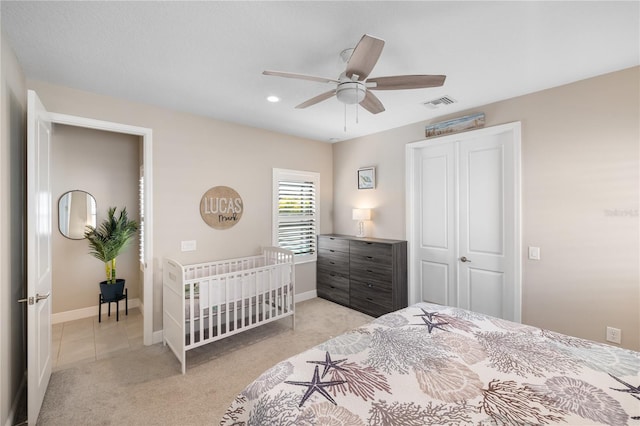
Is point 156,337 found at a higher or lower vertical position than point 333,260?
lower

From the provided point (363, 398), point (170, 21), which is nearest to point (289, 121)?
point (170, 21)

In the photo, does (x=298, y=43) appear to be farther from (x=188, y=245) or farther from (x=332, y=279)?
(x=332, y=279)

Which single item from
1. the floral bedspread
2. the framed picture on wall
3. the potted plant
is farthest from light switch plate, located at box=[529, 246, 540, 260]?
the potted plant

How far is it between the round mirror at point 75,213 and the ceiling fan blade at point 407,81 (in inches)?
159

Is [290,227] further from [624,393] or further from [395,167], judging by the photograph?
[624,393]

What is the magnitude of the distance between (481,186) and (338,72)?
2134 mm

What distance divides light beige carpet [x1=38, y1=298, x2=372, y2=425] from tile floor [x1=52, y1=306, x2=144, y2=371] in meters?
0.18

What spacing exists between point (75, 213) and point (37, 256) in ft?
7.64

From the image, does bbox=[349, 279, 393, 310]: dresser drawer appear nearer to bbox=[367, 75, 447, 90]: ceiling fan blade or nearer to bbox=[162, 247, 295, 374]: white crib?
bbox=[162, 247, 295, 374]: white crib

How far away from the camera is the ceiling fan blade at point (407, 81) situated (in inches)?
69.2

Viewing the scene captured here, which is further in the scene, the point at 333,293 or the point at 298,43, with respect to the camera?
the point at 333,293

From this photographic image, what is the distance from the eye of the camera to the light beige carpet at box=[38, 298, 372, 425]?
199cm

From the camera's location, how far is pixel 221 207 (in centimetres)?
365

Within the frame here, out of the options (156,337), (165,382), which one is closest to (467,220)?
(165,382)
